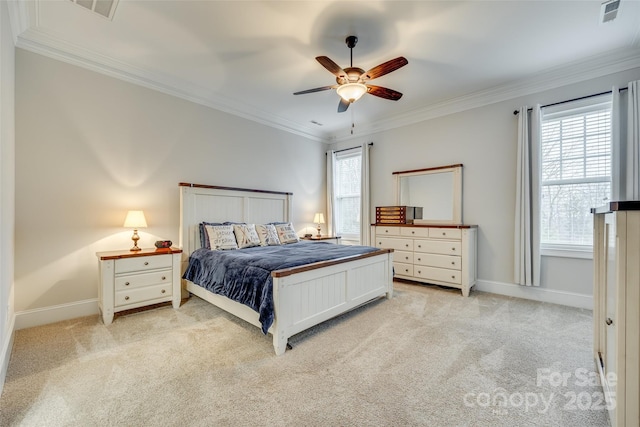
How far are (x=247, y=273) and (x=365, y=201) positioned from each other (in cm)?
327

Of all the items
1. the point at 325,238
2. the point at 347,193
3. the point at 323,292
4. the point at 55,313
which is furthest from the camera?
the point at 347,193

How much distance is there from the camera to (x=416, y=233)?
424 centimetres

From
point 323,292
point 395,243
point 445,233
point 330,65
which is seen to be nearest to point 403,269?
point 395,243

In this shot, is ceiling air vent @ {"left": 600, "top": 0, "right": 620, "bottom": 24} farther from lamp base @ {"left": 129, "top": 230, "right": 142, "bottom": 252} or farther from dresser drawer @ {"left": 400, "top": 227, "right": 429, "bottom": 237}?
lamp base @ {"left": 129, "top": 230, "right": 142, "bottom": 252}

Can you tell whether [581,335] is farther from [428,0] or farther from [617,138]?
[428,0]

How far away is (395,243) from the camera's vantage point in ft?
14.7

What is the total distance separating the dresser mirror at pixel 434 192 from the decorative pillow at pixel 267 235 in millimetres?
2285

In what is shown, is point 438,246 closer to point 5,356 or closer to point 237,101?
point 237,101

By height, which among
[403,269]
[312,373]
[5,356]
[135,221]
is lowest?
[312,373]

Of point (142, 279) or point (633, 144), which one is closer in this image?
point (633, 144)

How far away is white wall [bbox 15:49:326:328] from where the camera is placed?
2.71 metres

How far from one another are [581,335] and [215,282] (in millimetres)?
3561

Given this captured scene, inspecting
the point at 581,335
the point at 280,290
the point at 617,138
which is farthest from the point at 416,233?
the point at 280,290

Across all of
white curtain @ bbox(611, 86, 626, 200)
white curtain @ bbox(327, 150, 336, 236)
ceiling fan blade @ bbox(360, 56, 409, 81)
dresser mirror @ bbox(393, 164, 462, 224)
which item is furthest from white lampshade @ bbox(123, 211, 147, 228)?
white curtain @ bbox(611, 86, 626, 200)
